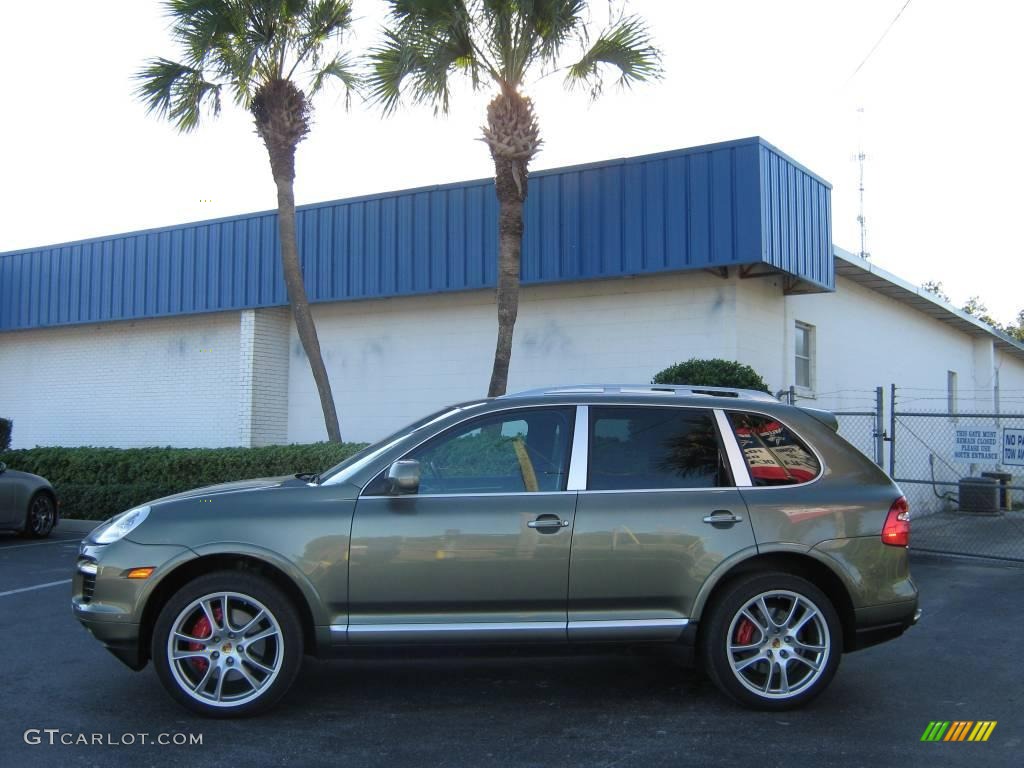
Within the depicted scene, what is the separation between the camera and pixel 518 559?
521cm

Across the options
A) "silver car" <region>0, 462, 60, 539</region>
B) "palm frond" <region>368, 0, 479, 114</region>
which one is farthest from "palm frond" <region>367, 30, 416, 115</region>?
"silver car" <region>0, 462, 60, 539</region>

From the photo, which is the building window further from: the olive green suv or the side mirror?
the side mirror

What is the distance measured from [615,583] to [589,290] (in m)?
9.83

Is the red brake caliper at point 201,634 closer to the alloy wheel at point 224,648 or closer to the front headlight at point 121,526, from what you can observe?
the alloy wheel at point 224,648

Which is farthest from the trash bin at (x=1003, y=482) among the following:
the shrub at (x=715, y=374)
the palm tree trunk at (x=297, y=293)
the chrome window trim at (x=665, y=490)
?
the chrome window trim at (x=665, y=490)

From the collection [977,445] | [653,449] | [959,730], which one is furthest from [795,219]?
[959,730]

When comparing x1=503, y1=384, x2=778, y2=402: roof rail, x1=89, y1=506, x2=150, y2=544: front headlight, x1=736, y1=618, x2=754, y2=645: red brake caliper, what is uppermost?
x1=503, y1=384, x2=778, y2=402: roof rail

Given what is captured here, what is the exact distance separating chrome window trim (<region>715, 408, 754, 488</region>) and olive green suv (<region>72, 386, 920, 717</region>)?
1cm

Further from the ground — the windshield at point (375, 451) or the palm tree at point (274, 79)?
the palm tree at point (274, 79)

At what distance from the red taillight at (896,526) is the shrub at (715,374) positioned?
6.52 metres

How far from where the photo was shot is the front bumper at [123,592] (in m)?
5.15

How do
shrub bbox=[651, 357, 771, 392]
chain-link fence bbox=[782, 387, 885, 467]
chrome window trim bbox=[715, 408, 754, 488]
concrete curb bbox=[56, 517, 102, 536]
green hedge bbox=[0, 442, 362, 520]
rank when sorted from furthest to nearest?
1. chain-link fence bbox=[782, 387, 885, 467]
2. concrete curb bbox=[56, 517, 102, 536]
3. green hedge bbox=[0, 442, 362, 520]
4. shrub bbox=[651, 357, 771, 392]
5. chrome window trim bbox=[715, 408, 754, 488]

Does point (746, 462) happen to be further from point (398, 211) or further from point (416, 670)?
point (398, 211)

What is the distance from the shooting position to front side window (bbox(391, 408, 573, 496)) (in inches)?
212
